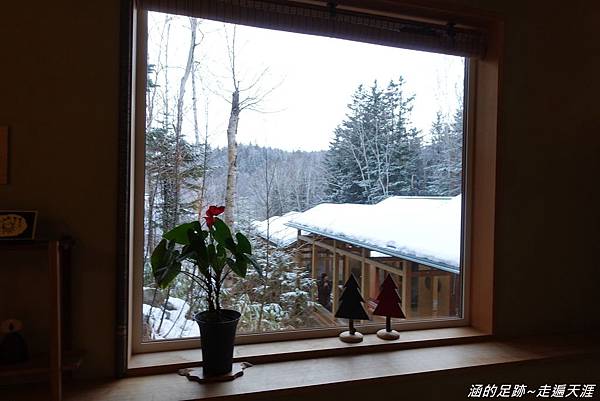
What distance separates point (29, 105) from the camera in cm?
131

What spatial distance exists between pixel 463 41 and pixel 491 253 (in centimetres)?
92

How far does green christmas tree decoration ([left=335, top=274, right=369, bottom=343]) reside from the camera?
1681 millimetres

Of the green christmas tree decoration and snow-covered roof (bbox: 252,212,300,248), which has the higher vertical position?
snow-covered roof (bbox: 252,212,300,248)

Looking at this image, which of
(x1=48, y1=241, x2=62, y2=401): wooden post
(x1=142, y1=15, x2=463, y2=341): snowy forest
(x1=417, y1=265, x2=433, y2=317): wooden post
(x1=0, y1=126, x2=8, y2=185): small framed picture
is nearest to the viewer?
(x1=48, y1=241, x2=62, y2=401): wooden post

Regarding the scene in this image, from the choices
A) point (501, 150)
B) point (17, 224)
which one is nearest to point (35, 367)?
point (17, 224)

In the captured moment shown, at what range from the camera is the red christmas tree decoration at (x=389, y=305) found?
5.69 ft

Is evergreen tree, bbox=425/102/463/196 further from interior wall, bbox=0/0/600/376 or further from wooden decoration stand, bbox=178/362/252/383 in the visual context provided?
wooden decoration stand, bbox=178/362/252/383

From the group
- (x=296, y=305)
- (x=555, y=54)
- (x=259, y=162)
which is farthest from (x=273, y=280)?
(x=555, y=54)

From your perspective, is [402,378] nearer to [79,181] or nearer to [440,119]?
[440,119]

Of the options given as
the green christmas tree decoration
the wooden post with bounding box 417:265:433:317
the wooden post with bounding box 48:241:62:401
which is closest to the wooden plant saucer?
the green christmas tree decoration

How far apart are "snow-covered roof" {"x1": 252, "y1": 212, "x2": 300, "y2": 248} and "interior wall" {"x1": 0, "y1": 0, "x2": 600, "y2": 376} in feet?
1.78

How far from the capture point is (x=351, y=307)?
66.4 inches

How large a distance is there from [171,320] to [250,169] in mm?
643

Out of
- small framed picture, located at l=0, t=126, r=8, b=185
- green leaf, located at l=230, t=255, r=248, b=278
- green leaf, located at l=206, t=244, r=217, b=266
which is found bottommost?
green leaf, located at l=230, t=255, r=248, b=278
